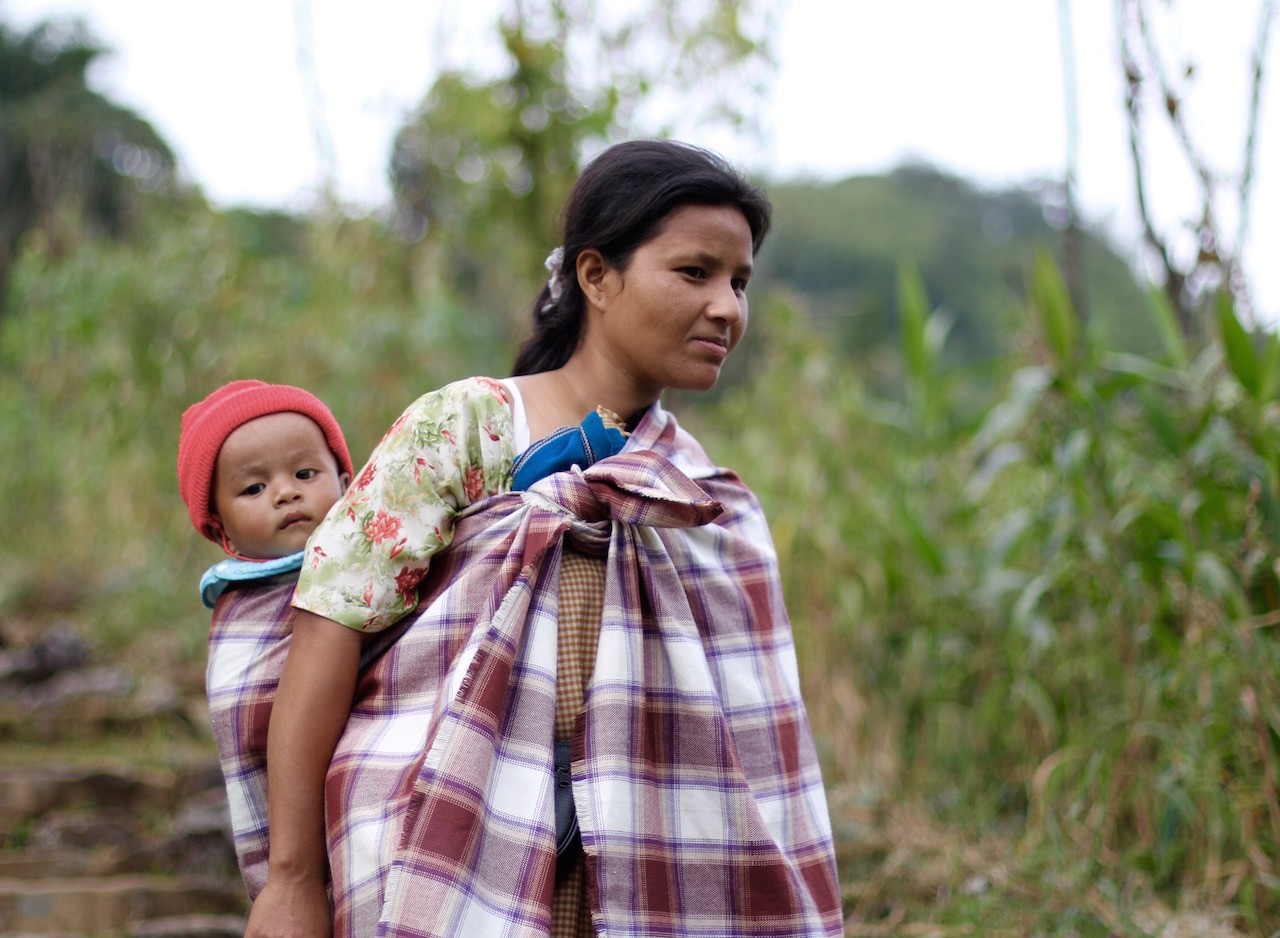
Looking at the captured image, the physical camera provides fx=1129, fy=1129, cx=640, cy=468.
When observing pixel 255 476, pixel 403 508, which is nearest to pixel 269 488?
pixel 255 476

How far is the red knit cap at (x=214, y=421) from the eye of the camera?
4.83 ft

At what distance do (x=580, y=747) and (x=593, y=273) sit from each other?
625mm

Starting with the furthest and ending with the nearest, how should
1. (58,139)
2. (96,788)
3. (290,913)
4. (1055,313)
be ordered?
(58,139) < (96,788) < (1055,313) < (290,913)

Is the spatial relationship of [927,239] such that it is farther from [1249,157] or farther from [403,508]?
[403,508]

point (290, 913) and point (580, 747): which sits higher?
point (580, 747)

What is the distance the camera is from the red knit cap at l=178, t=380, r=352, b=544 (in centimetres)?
147

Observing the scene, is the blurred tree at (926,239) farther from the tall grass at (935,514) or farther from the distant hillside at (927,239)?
the tall grass at (935,514)

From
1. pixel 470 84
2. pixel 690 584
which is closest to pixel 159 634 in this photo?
pixel 470 84

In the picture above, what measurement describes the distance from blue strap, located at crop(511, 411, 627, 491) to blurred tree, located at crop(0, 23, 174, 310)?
8146mm

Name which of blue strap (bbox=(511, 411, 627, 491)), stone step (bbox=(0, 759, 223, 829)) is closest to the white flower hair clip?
blue strap (bbox=(511, 411, 627, 491))

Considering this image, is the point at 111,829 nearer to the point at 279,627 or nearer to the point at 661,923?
the point at 279,627

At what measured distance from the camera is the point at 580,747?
137cm

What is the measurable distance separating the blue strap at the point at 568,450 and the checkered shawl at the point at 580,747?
4 centimetres

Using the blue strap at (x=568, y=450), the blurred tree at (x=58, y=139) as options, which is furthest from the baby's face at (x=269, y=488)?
the blurred tree at (x=58, y=139)
